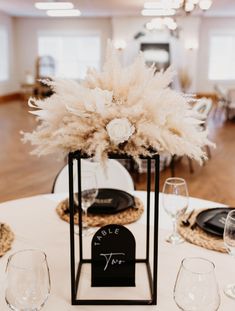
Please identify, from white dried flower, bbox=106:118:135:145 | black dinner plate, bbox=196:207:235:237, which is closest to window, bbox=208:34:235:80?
black dinner plate, bbox=196:207:235:237

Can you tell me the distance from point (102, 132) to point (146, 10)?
1022cm

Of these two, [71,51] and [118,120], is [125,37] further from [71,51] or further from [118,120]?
[118,120]

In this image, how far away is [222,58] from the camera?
1409 centimetres

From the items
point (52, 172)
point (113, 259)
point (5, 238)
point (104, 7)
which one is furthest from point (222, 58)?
point (113, 259)

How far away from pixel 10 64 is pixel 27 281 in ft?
45.2

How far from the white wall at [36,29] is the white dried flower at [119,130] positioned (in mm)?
13211

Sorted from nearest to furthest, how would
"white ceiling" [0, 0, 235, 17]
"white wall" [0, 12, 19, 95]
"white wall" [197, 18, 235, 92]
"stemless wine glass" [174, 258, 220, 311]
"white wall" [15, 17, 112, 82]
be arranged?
"stemless wine glass" [174, 258, 220, 311], "white ceiling" [0, 0, 235, 17], "white wall" [0, 12, 19, 95], "white wall" [197, 18, 235, 92], "white wall" [15, 17, 112, 82]

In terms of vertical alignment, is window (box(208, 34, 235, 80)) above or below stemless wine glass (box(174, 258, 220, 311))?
above

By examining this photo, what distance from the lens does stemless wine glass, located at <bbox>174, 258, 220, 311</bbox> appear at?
0.93m

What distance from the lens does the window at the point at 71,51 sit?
1417cm

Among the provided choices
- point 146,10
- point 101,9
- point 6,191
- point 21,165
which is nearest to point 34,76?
point 101,9

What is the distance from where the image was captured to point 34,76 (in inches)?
563

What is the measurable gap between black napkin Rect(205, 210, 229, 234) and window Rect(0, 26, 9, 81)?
41.9ft

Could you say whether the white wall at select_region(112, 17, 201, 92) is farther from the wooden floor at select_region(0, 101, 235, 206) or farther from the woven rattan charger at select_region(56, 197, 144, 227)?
the woven rattan charger at select_region(56, 197, 144, 227)
